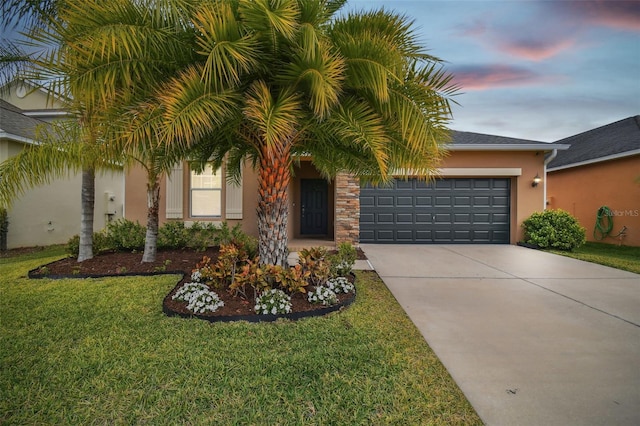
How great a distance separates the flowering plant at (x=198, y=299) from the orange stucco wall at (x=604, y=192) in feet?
44.5

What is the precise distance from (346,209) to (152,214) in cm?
529

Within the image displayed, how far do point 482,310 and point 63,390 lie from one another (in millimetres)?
4677

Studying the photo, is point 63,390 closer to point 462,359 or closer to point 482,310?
point 462,359

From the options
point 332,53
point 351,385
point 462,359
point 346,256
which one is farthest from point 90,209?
point 462,359

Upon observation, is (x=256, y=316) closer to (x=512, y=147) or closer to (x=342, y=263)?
(x=342, y=263)

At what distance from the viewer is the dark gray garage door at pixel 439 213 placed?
10.4 metres

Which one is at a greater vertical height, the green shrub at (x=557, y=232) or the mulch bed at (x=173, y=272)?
the green shrub at (x=557, y=232)

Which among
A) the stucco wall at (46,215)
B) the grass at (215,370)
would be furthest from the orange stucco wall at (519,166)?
the stucco wall at (46,215)

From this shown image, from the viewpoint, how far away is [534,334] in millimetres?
3447

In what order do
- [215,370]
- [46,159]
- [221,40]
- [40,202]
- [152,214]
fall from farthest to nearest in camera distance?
[40,202] → [152,214] → [46,159] → [221,40] → [215,370]

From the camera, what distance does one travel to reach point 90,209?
6344 millimetres

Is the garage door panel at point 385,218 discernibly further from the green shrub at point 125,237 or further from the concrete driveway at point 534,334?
the green shrub at point 125,237

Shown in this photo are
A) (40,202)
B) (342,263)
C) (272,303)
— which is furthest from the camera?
(40,202)

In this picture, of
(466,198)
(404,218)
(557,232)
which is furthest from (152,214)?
(557,232)
